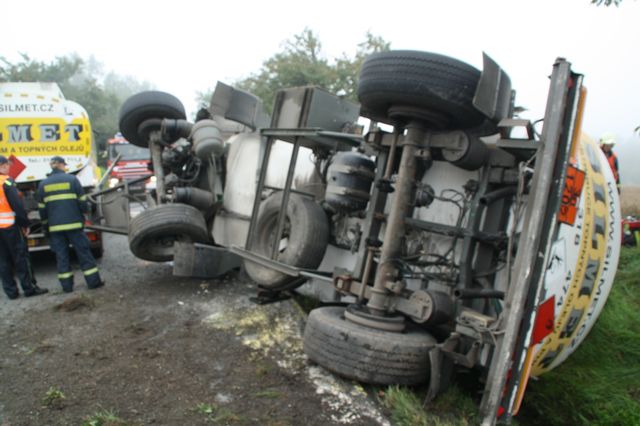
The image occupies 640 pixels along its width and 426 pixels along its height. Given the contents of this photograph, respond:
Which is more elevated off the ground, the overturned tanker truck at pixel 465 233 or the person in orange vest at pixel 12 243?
the overturned tanker truck at pixel 465 233

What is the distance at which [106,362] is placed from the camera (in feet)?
11.6

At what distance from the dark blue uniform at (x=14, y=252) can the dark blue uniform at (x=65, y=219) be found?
0.81 feet

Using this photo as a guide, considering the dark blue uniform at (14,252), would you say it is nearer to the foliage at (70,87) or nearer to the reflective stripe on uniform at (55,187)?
the reflective stripe on uniform at (55,187)

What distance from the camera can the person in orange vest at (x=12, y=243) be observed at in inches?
207

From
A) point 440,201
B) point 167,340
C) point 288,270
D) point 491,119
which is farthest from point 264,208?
point 491,119

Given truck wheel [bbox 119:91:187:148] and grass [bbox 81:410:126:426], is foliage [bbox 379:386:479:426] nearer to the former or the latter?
grass [bbox 81:410:126:426]

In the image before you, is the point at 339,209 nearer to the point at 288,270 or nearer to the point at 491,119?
the point at 288,270

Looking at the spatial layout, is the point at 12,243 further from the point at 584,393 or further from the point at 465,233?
the point at 584,393

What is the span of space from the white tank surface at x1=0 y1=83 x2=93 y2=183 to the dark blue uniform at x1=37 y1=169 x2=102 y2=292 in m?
1.52

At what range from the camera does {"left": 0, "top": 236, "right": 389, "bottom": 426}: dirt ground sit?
2857 millimetres

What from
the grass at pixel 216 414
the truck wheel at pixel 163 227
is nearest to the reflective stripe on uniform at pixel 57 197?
the truck wheel at pixel 163 227

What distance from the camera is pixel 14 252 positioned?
538cm

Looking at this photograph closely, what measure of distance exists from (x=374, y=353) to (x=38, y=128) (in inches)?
232

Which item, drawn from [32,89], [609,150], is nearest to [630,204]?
[609,150]
